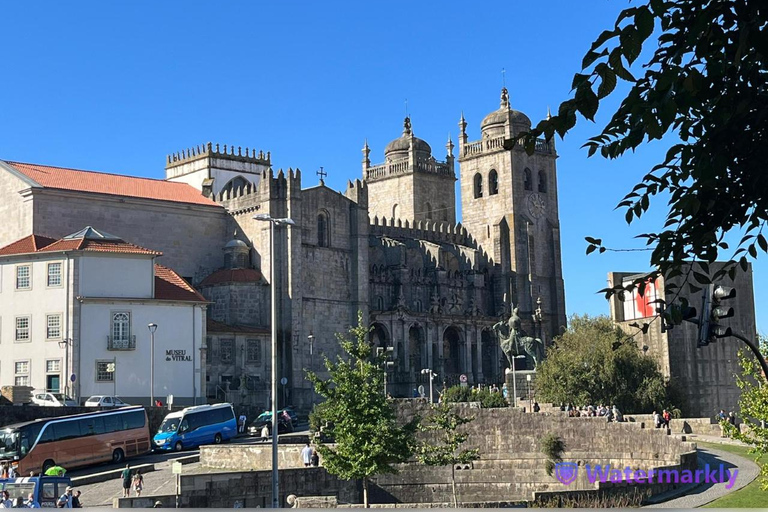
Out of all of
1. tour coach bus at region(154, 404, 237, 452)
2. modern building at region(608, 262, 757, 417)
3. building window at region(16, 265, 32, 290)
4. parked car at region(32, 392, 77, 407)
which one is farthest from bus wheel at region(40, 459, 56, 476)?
modern building at region(608, 262, 757, 417)

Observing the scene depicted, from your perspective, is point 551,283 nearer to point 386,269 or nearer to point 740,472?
point 386,269

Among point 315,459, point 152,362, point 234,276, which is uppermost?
point 234,276

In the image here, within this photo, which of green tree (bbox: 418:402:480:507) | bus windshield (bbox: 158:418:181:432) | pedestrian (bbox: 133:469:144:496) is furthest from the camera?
bus windshield (bbox: 158:418:181:432)

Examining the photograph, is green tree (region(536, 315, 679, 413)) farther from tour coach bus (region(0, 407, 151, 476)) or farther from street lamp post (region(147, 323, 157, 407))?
tour coach bus (region(0, 407, 151, 476))

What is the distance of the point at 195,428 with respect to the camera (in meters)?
52.2

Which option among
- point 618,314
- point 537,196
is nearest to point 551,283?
point 537,196

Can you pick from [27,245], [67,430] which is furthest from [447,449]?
[27,245]

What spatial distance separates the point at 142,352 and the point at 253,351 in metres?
11.8

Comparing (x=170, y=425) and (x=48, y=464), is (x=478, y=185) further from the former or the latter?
(x=48, y=464)

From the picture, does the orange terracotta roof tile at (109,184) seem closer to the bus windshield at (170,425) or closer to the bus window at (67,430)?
the bus windshield at (170,425)

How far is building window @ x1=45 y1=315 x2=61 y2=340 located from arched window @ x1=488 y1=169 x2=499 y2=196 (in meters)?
56.7

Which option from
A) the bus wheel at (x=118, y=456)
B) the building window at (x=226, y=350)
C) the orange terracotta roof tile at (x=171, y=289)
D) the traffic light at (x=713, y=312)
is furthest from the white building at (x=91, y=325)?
the traffic light at (x=713, y=312)

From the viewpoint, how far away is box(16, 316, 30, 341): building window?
6112cm

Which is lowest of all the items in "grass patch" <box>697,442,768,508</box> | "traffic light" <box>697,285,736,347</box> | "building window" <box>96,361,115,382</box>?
"grass patch" <box>697,442,768,508</box>
